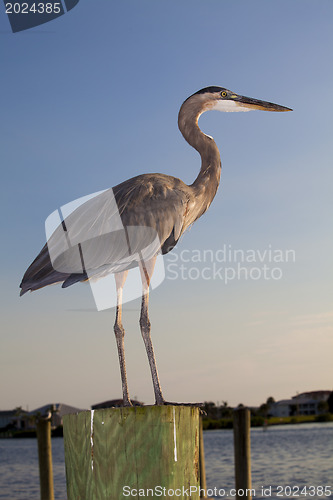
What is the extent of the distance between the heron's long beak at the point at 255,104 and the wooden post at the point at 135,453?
3.42 metres

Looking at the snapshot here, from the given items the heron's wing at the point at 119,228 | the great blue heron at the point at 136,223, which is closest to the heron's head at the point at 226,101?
the great blue heron at the point at 136,223

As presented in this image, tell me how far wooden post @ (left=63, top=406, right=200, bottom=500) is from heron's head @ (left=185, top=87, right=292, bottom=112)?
10.4 feet

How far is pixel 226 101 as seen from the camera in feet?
18.6

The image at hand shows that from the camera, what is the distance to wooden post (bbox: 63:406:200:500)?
3.07 meters

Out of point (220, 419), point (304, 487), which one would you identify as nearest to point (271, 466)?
point (304, 487)

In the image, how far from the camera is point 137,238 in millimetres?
4863

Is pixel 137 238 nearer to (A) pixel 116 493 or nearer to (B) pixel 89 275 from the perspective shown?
(B) pixel 89 275

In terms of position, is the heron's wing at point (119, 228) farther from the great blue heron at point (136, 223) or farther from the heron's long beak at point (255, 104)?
the heron's long beak at point (255, 104)

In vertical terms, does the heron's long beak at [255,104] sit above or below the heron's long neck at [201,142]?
above

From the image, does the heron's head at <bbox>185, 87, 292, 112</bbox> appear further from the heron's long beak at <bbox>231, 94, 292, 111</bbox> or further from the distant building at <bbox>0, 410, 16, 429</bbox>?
the distant building at <bbox>0, 410, 16, 429</bbox>

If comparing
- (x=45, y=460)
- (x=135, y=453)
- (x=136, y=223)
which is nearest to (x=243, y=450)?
(x=45, y=460)

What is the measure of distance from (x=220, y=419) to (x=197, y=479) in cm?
12652

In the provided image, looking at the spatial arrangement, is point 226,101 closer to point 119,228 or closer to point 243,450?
point 119,228

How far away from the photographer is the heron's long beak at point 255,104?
18.9 feet
